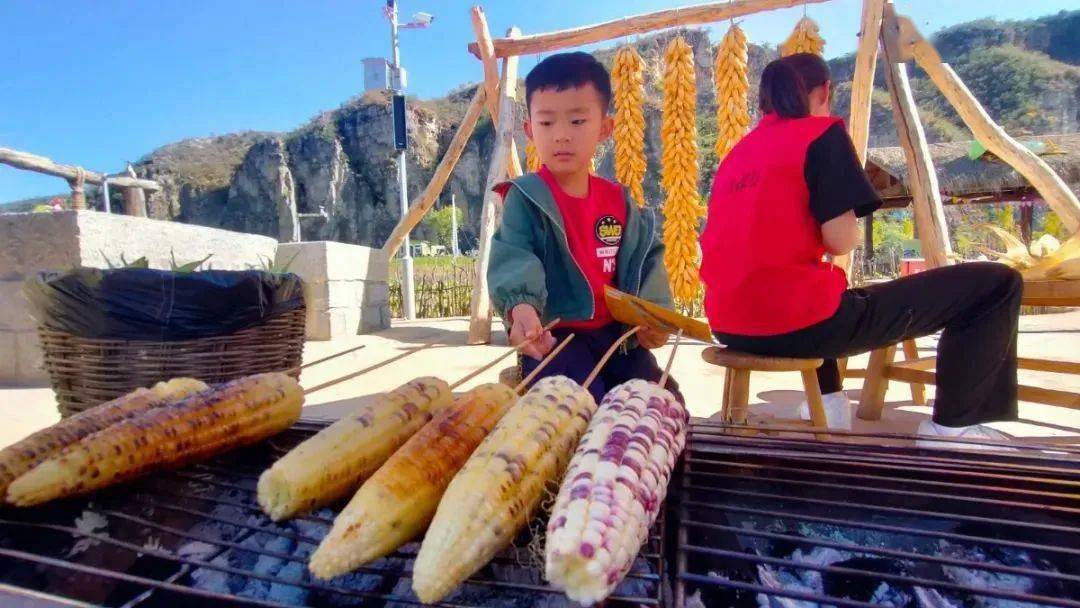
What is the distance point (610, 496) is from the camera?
74 cm

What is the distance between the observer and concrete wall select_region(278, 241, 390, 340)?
7.02 metres

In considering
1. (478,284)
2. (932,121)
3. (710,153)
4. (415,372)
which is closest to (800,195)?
(415,372)

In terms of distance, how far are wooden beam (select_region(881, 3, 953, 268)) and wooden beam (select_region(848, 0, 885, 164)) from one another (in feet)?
0.34

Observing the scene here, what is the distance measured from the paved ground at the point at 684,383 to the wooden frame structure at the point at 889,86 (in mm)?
678

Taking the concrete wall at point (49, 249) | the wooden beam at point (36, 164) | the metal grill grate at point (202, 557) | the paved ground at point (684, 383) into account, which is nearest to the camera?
the metal grill grate at point (202, 557)

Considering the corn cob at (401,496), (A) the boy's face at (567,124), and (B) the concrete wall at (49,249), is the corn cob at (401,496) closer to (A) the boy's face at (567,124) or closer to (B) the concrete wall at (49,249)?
(A) the boy's face at (567,124)

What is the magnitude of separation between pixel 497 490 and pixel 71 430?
3.23 ft

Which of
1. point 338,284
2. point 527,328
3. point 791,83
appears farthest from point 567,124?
point 338,284

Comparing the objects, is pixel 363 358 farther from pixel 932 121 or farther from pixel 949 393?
pixel 932 121

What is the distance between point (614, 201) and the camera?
2527 mm

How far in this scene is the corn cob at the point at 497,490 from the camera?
0.73 m

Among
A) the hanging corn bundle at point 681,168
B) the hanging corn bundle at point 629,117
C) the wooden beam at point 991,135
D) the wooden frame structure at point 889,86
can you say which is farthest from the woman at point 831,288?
the hanging corn bundle at point 681,168

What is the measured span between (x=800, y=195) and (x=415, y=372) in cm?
362

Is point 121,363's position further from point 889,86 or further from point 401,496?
point 889,86
